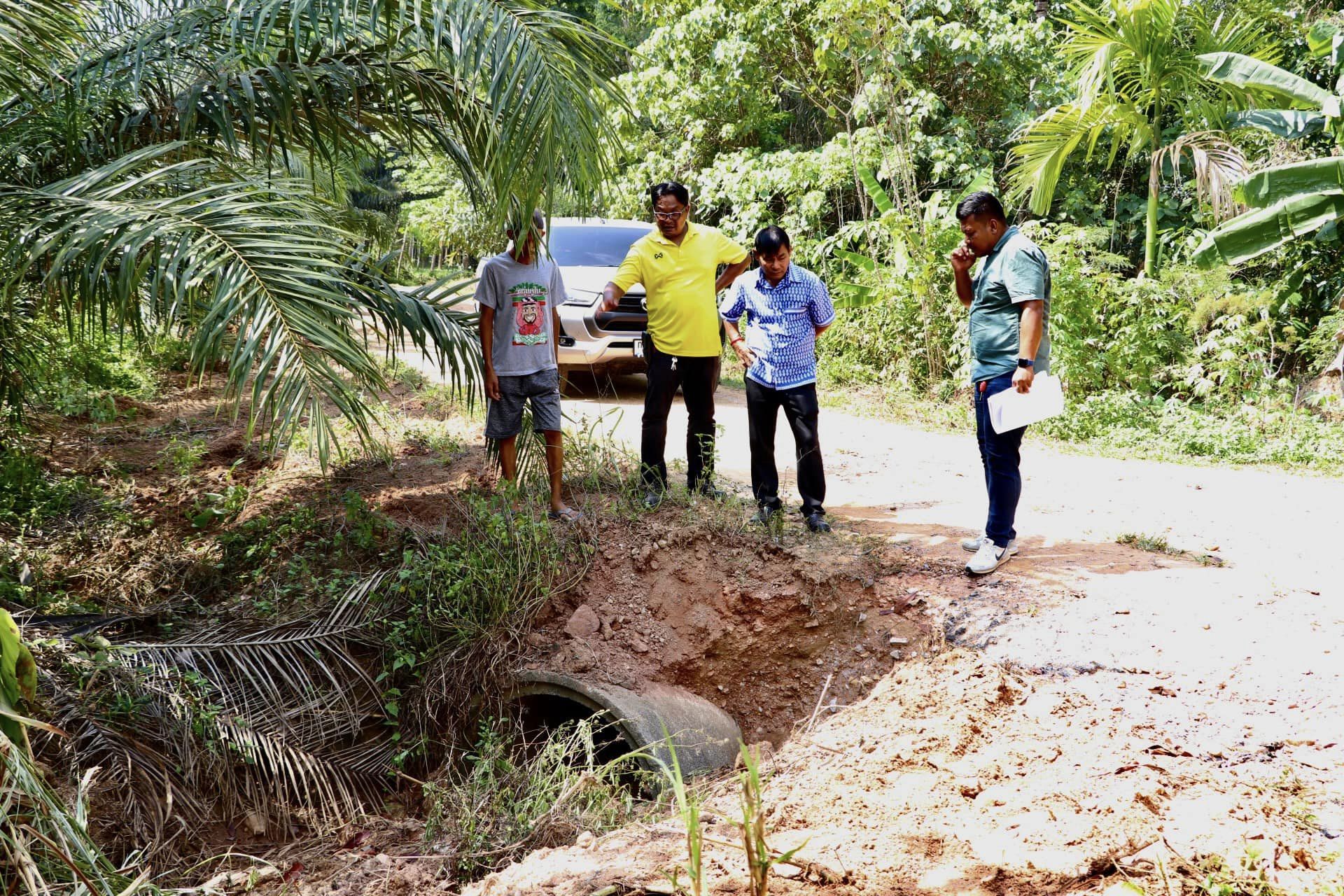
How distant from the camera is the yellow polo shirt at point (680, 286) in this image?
18.2ft

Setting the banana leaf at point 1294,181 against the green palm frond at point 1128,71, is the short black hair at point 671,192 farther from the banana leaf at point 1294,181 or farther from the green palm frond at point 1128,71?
the green palm frond at point 1128,71

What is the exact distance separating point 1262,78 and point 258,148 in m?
7.93

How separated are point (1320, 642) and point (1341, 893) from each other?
5.32ft

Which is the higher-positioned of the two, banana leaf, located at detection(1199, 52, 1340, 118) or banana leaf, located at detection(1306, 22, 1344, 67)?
banana leaf, located at detection(1306, 22, 1344, 67)

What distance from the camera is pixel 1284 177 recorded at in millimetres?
8141

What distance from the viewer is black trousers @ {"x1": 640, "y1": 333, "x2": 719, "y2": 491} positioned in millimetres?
5680

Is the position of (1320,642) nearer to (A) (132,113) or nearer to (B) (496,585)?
(B) (496,585)

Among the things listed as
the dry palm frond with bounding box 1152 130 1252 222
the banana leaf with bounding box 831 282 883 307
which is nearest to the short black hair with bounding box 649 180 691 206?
the dry palm frond with bounding box 1152 130 1252 222

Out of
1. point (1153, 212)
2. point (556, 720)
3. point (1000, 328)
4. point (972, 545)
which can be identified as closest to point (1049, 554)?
point (972, 545)

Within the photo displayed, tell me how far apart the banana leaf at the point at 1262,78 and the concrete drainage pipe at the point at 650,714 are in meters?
7.31

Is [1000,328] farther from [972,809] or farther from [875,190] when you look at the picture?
[875,190]

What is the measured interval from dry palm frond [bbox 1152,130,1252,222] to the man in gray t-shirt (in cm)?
643

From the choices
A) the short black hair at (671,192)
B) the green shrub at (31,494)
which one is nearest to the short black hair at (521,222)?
the short black hair at (671,192)

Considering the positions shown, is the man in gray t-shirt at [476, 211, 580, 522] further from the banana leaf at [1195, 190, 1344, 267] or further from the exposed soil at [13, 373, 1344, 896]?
the banana leaf at [1195, 190, 1344, 267]
